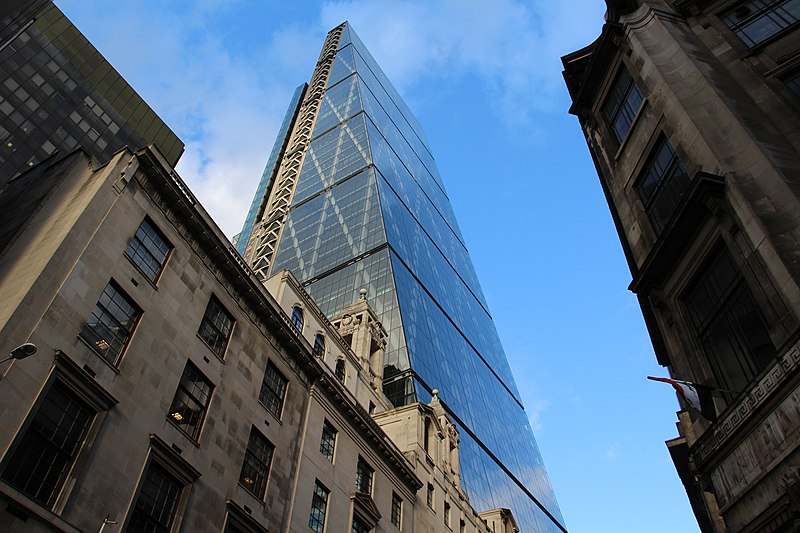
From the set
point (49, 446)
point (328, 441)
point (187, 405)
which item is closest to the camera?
point (49, 446)

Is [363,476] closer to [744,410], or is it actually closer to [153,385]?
[153,385]

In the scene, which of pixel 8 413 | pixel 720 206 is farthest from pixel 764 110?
pixel 8 413

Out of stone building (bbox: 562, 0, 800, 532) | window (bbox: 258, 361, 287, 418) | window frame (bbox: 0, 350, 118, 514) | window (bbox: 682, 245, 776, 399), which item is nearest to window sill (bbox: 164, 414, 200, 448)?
window frame (bbox: 0, 350, 118, 514)

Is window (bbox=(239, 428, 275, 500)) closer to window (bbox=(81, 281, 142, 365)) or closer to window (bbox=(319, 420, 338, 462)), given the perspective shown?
window (bbox=(319, 420, 338, 462))

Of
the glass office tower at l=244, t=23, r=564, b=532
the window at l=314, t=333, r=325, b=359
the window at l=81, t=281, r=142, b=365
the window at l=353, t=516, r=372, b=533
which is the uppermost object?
the glass office tower at l=244, t=23, r=564, b=532

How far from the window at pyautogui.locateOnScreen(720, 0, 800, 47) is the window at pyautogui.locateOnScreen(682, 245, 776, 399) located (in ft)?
30.7

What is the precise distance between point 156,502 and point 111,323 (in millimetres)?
6058

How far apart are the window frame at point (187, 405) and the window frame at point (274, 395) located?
3625 mm

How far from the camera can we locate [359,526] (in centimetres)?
3184

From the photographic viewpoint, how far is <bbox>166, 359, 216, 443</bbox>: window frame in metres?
22.8

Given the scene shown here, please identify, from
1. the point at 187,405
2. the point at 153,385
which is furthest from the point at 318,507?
the point at 153,385

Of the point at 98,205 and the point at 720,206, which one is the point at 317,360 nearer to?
the point at 98,205

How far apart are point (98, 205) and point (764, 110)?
22.7m

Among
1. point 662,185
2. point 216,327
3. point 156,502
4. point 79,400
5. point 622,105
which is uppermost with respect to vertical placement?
point 622,105
